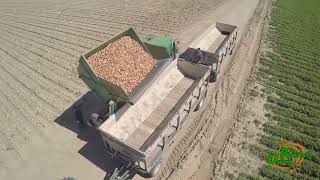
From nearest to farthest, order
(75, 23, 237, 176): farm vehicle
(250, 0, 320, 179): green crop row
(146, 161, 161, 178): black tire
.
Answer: (75, 23, 237, 176): farm vehicle < (146, 161, 161, 178): black tire < (250, 0, 320, 179): green crop row

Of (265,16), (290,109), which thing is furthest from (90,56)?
(265,16)

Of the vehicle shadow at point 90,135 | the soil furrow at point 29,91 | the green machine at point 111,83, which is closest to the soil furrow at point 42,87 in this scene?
the soil furrow at point 29,91

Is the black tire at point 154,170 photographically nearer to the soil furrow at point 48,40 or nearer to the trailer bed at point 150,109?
the trailer bed at point 150,109

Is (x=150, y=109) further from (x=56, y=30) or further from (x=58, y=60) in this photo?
(x=56, y=30)

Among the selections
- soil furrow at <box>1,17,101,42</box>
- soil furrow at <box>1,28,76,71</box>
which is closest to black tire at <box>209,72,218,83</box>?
soil furrow at <box>1,28,76,71</box>

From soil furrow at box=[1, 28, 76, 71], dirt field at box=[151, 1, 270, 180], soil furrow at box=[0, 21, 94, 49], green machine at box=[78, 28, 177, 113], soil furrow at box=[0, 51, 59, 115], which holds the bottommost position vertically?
dirt field at box=[151, 1, 270, 180]

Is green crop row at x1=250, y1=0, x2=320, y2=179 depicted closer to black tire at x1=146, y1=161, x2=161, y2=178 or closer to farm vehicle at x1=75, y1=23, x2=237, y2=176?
farm vehicle at x1=75, y1=23, x2=237, y2=176
